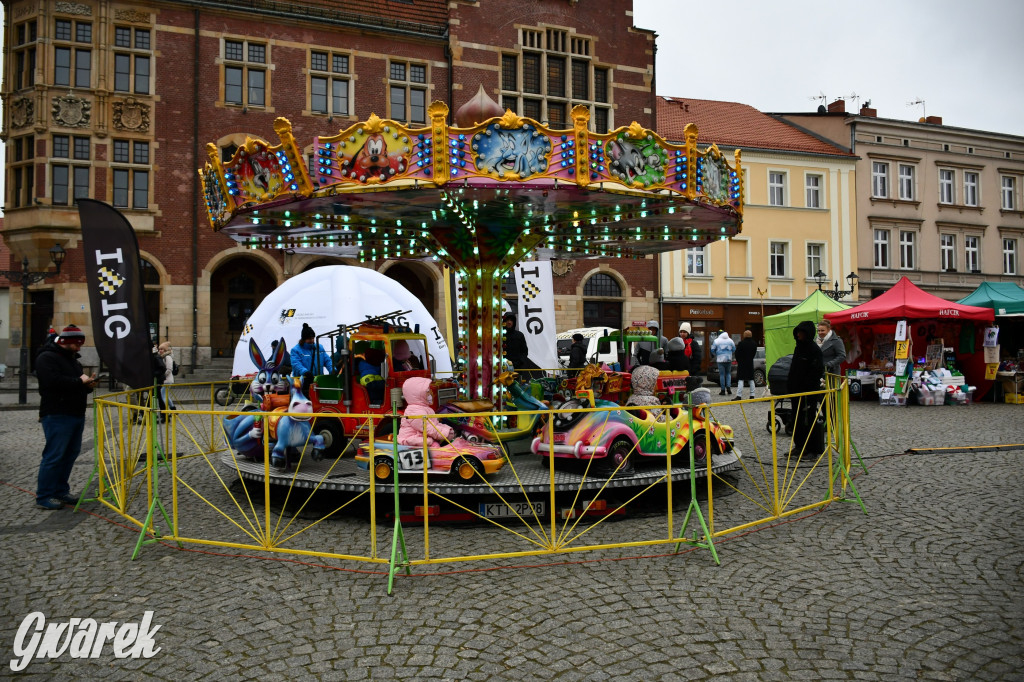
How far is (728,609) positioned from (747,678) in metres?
0.90

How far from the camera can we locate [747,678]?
375 cm

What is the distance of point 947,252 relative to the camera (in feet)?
125

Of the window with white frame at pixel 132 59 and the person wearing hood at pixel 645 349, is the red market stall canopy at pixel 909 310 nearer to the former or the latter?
the person wearing hood at pixel 645 349

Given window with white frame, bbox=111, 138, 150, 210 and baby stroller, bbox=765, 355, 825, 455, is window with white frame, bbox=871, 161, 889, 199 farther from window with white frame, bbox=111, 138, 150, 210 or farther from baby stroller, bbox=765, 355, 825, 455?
window with white frame, bbox=111, 138, 150, 210

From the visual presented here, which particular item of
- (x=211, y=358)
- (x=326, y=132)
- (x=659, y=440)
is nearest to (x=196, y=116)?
(x=326, y=132)

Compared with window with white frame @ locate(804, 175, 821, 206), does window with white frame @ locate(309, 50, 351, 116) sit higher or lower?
higher

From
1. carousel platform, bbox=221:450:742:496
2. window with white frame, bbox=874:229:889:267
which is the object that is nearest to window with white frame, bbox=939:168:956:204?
window with white frame, bbox=874:229:889:267

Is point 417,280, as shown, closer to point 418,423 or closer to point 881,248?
point 881,248

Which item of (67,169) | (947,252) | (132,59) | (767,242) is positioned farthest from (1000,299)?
(67,169)

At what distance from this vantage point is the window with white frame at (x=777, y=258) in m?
35.0

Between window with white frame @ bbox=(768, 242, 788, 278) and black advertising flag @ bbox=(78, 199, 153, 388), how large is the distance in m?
32.3

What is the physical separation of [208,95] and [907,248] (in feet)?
109

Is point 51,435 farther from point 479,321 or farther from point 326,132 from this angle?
point 326,132

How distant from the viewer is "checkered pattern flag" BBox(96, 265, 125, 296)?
7012 millimetres
